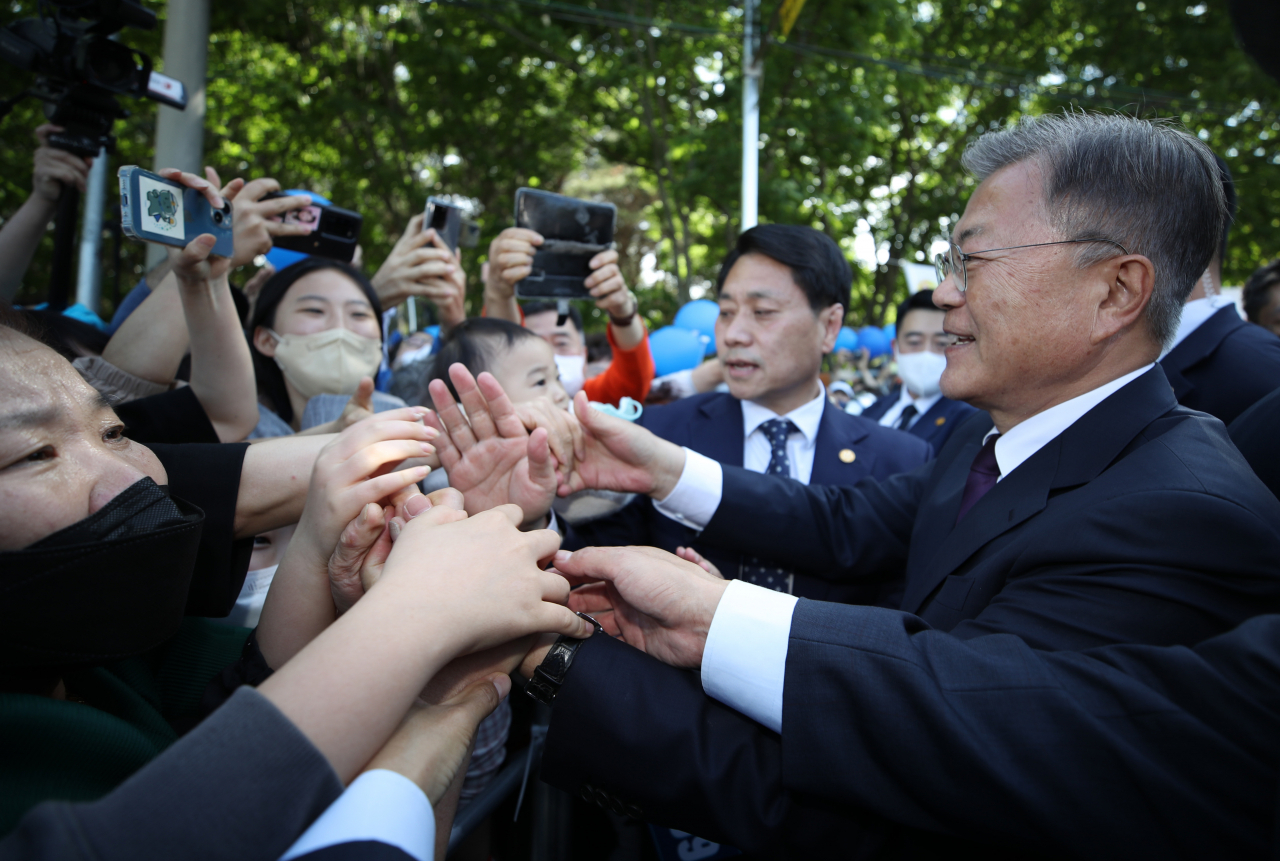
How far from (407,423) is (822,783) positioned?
109cm

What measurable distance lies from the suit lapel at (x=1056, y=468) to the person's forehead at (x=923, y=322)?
4078 mm

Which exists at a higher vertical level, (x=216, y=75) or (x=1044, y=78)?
(x=1044, y=78)

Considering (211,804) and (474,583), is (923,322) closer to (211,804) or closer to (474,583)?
(474,583)

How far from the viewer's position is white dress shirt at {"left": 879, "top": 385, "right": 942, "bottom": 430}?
554 centimetres

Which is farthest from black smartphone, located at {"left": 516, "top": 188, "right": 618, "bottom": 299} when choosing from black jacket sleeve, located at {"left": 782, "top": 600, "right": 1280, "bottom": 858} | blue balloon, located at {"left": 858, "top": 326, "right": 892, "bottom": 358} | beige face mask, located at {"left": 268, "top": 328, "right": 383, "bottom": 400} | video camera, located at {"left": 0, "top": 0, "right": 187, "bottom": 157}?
blue balloon, located at {"left": 858, "top": 326, "right": 892, "bottom": 358}

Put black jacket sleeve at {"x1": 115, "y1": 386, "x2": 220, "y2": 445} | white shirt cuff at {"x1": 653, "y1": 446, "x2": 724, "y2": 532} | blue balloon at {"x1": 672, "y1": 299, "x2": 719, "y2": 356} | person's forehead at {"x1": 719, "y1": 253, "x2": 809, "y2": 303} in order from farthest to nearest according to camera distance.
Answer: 1. blue balloon at {"x1": 672, "y1": 299, "x2": 719, "y2": 356}
2. person's forehead at {"x1": 719, "y1": 253, "x2": 809, "y2": 303}
3. white shirt cuff at {"x1": 653, "y1": 446, "x2": 724, "y2": 532}
4. black jacket sleeve at {"x1": 115, "y1": 386, "x2": 220, "y2": 445}

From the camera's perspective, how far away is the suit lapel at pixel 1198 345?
2949mm

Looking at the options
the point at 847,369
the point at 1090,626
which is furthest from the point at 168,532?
the point at 847,369

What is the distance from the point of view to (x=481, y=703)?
137 centimetres

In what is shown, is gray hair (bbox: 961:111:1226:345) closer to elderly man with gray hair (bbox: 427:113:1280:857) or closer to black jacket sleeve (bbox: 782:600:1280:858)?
elderly man with gray hair (bbox: 427:113:1280:857)

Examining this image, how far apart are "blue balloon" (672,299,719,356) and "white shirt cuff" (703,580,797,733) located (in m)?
6.43

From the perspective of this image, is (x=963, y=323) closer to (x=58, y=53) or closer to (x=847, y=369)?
(x=58, y=53)

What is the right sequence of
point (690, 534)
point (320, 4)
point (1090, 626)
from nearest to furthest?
1. point (1090, 626)
2. point (690, 534)
3. point (320, 4)

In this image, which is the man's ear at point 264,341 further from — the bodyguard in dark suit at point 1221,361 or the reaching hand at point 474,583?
the bodyguard in dark suit at point 1221,361
